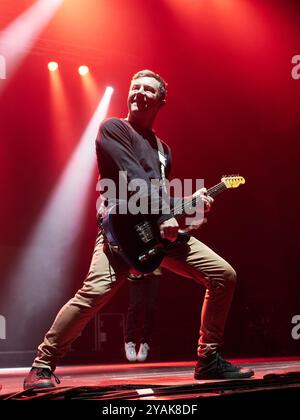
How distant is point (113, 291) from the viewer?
3.23 metres

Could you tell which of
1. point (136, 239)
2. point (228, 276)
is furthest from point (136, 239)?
point (228, 276)

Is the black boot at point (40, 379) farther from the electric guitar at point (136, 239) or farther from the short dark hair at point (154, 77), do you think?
the short dark hair at point (154, 77)

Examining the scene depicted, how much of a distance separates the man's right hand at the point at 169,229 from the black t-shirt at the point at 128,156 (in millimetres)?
36

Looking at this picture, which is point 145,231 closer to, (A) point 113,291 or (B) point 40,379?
(A) point 113,291

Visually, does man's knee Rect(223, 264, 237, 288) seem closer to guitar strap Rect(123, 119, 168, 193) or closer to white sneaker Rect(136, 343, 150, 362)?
guitar strap Rect(123, 119, 168, 193)

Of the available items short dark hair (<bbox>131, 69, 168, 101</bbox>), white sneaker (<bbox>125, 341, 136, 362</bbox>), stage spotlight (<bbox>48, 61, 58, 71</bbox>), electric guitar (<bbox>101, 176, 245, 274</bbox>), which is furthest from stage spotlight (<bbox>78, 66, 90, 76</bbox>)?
electric guitar (<bbox>101, 176, 245, 274</bbox>)

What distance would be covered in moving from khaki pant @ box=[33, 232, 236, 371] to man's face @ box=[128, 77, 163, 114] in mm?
910

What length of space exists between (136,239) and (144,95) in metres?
0.99

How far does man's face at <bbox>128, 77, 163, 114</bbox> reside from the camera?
354 centimetres

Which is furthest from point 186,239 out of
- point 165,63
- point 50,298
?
point 165,63

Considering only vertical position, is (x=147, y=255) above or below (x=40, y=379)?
above

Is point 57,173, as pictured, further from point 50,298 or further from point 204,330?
point 204,330

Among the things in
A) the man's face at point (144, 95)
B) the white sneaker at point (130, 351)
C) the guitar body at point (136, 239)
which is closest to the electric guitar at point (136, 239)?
the guitar body at point (136, 239)
